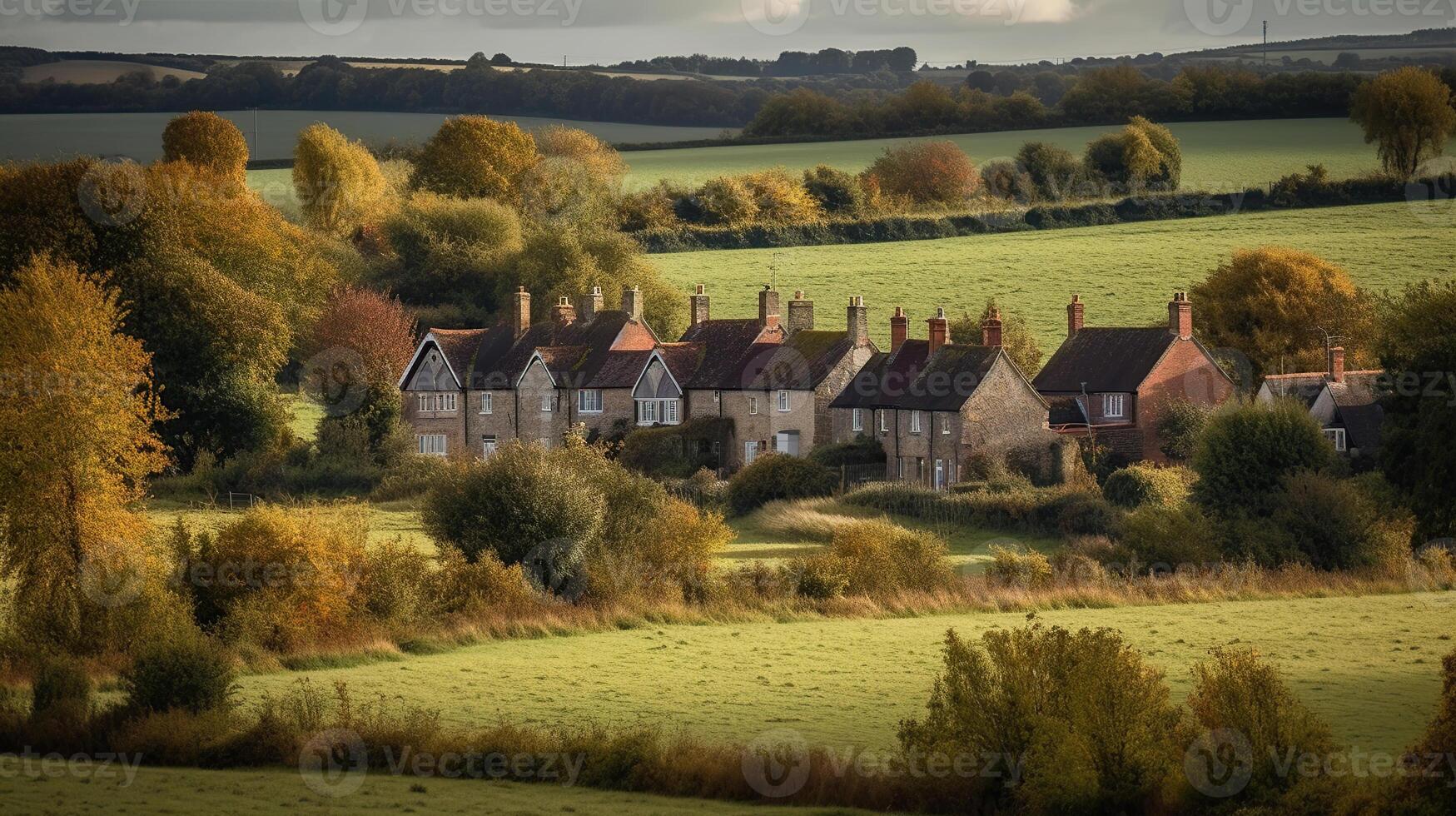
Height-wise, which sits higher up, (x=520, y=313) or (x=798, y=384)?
(x=520, y=313)

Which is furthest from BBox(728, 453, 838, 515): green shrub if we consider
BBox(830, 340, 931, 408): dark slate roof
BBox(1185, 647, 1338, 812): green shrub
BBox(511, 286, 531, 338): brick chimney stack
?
BBox(1185, 647, 1338, 812): green shrub

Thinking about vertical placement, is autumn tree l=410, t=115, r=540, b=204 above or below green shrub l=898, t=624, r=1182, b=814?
above

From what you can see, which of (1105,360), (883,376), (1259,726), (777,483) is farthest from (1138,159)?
(1259,726)

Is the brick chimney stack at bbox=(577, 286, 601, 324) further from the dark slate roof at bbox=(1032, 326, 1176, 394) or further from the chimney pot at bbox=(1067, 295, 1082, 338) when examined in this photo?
the chimney pot at bbox=(1067, 295, 1082, 338)

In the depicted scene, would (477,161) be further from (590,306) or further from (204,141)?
(590,306)

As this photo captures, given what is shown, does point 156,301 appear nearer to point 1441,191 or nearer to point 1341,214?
point 1341,214

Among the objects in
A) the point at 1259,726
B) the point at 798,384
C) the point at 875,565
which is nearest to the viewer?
the point at 1259,726

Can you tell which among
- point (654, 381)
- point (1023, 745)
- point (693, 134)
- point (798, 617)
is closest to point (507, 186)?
point (693, 134)
